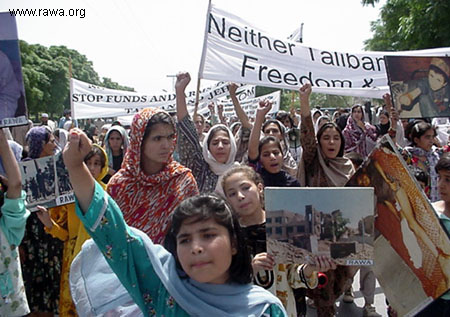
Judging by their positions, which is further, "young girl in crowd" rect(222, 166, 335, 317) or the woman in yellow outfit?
the woman in yellow outfit

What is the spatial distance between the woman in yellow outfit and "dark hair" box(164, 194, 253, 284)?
5.89 feet

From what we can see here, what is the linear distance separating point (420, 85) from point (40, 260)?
343 cm

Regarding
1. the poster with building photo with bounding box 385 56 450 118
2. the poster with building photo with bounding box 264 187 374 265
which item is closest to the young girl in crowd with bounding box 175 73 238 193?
the poster with building photo with bounding box 264 187 374 265

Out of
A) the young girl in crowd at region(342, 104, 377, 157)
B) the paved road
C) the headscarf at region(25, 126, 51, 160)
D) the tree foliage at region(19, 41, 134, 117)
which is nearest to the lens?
the headscarf at region(25, 126, 51, 160)

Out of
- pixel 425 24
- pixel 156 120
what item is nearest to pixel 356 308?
pixel 156 120

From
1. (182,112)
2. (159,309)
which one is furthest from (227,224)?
(182,112)

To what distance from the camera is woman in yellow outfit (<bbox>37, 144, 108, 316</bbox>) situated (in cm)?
314

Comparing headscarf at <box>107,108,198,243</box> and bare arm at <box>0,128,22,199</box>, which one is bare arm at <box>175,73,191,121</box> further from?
bare arm at <box>0,128,22,199</box>

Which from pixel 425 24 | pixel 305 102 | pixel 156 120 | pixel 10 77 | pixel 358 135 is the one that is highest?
pixel 425 24

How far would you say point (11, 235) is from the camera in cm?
262

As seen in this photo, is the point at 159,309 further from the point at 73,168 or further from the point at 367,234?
the point at 367,234

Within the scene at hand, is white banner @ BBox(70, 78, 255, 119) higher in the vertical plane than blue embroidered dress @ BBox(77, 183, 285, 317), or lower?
higher

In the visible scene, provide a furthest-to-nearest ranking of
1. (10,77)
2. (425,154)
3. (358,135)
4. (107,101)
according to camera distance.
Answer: (107,101)
(358,135)
(425,154)
(10,77)

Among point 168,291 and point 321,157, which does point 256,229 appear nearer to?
point 168,291
